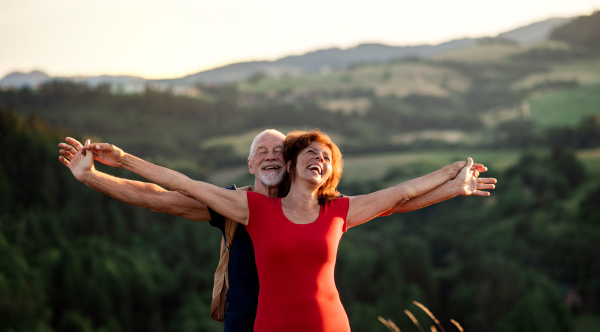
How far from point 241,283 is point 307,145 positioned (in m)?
0.88

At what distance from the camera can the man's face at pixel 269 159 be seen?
3752mm

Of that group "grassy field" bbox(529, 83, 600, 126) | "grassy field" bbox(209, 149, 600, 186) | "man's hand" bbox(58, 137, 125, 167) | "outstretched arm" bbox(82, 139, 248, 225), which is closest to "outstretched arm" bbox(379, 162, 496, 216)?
"outstretched arm" bbox(82, 139, 248, 225)

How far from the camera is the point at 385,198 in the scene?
3.67 metres

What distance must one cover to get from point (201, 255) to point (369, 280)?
16.2 m

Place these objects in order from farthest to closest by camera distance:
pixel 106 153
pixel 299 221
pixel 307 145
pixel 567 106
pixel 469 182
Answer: pixel 567 106 → pixel 469 182 → pixel 106 153 → pixel 307 145 → pixel 299 221

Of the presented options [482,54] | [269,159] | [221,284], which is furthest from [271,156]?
[482,54]

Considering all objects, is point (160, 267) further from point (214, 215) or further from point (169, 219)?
point (214, 215)

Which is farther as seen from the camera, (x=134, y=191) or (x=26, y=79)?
(x=26, y=79)

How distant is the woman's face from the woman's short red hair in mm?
37

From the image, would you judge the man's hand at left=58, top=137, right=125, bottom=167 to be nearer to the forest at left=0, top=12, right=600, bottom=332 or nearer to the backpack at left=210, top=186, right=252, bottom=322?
the backpack at left=210, top=186, right=252, bottom=322

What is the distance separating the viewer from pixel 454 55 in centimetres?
14650

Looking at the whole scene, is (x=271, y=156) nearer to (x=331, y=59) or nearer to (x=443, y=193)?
(x=443, y=193)

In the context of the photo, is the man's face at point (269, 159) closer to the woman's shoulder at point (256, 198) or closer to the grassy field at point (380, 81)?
the woman's shoulder at point (256, 198)

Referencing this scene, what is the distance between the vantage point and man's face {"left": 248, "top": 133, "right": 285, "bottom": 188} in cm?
375
